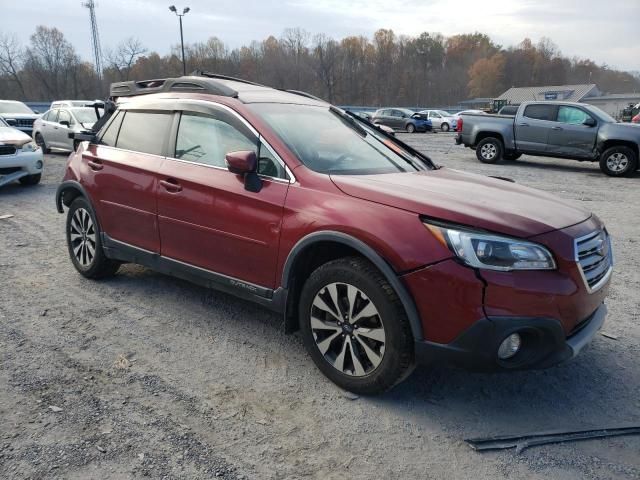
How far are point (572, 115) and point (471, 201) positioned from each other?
41.7ft

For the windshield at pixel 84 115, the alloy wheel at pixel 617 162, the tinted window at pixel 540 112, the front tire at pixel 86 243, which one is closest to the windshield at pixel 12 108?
the windshield at pixel 84 115

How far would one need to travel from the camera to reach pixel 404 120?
3466cm

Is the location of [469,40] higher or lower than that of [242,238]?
higher

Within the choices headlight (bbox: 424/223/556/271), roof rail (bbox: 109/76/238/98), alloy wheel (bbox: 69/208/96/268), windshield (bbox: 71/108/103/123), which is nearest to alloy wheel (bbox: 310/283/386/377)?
headlight (bbox: 424/223/556/271)

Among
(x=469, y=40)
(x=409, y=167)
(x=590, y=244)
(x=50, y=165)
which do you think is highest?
(x=469, y=40)

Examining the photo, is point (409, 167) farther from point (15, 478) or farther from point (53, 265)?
point (53, 265)

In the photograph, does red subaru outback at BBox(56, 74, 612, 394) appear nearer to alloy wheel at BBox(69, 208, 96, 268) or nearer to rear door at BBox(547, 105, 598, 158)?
alloy wheel at BBox(69, 208, 96, 268)

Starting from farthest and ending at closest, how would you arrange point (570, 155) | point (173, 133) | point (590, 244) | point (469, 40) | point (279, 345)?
point (469, 40), point (570, 155), point (173, 133), point (279, 345), point (590, 244)

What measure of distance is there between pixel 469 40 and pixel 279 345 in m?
135

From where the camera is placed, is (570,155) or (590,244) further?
(570,155)

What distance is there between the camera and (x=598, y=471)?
2.45m

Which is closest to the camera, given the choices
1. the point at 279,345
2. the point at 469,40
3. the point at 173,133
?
the point at 279,345

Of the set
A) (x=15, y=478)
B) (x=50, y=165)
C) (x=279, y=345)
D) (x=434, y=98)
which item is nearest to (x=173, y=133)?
(x=279, y=345)

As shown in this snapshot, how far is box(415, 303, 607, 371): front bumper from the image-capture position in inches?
102
